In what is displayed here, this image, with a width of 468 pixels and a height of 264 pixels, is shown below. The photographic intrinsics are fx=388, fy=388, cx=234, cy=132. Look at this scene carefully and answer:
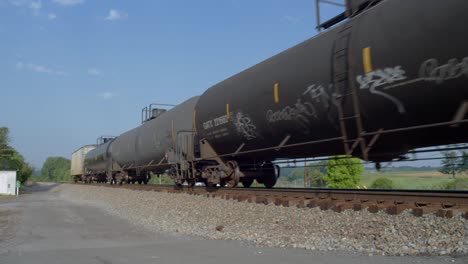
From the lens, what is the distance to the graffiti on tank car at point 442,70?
17.1ft

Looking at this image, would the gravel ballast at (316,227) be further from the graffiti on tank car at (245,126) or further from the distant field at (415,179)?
the distant field at (415,179)

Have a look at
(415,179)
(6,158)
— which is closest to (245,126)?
(415,179)

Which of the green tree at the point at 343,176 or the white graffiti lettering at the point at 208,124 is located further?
the green tree at the point at 343,176

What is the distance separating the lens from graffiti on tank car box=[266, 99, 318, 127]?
785cm

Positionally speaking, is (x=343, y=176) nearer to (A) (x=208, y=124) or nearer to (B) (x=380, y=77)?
(A) (x=208, y=124)

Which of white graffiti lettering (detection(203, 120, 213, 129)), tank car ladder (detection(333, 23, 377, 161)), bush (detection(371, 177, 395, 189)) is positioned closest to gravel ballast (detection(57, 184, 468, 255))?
tank car ladder (detection(333, 23, 377, 161))

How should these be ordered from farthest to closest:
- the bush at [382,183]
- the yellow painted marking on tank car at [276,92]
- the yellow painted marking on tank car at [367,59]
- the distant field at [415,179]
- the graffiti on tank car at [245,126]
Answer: the bush at [382,183], the distant field at [415,179], the graffiti on tank car at [245,126], the yellow painted marking on tank car at [276,92], the yellow painted marking on tank car at [367,59]

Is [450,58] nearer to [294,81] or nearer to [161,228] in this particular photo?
[294,81]

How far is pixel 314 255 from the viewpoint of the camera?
5.30 m

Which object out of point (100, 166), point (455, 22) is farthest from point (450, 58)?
point (100, 166)

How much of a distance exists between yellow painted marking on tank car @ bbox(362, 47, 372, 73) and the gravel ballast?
7.87ft

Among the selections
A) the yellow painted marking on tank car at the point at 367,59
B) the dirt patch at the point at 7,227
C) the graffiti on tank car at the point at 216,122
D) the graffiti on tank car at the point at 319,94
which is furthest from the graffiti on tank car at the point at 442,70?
the dirt patch at the point at 7,227

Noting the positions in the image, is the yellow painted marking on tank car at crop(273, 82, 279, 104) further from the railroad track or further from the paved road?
the paved road

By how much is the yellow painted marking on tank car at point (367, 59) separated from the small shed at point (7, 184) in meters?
26.5
